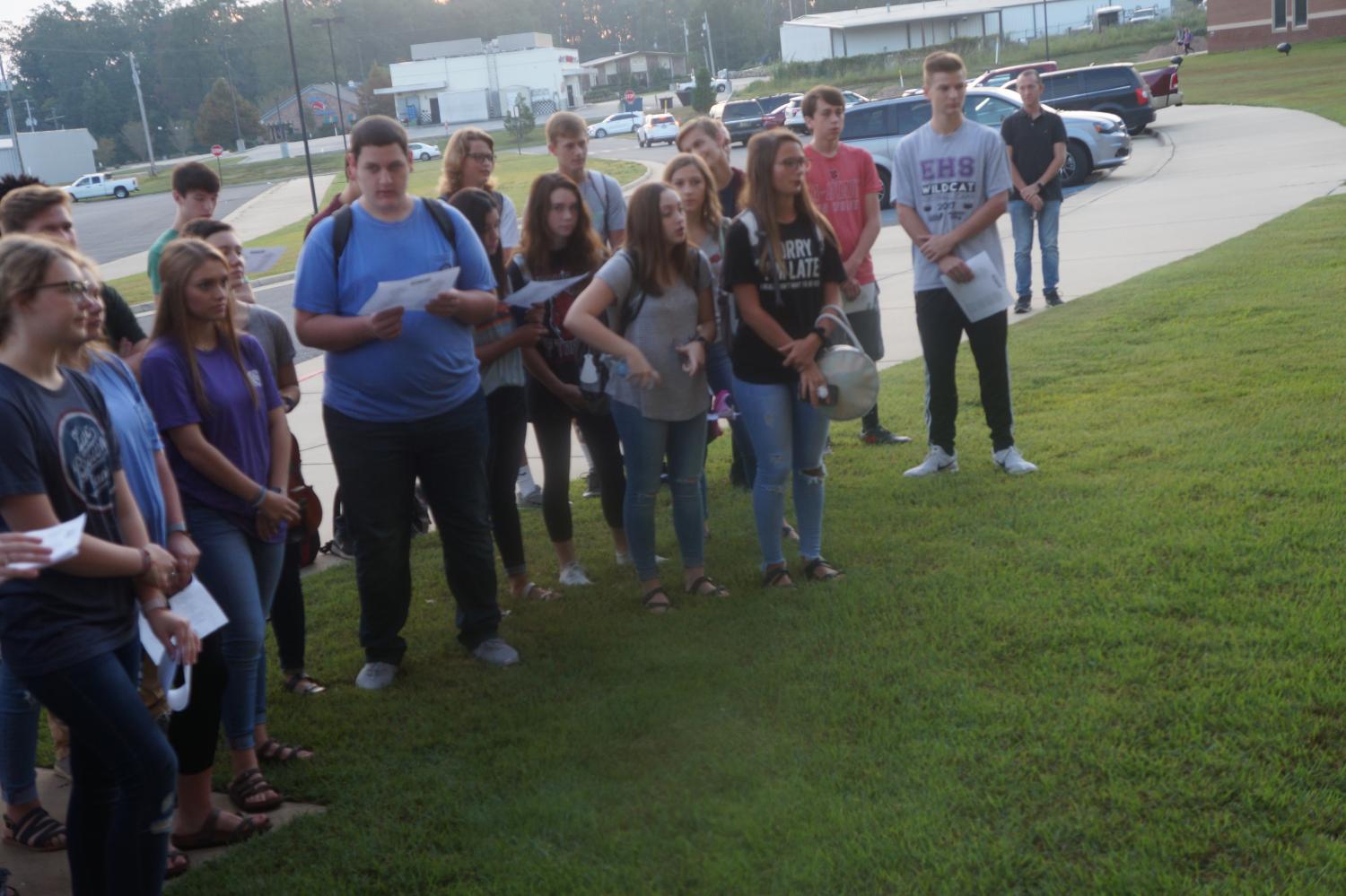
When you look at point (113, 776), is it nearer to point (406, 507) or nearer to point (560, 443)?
point (406, 507)

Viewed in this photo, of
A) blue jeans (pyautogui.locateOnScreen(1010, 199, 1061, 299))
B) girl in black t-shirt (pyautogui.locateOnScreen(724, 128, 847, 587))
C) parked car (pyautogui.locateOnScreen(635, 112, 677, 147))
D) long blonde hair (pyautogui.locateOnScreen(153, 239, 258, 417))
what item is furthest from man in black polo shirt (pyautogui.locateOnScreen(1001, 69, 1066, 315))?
parked car (pyautogui.locateOnScreen(635, 112, 677, 147))

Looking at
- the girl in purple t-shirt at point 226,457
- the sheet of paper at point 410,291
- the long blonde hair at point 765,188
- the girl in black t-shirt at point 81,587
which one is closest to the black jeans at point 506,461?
the sheet of paper at point 410,291

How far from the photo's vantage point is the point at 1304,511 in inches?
217

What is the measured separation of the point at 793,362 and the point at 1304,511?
2.37 metres

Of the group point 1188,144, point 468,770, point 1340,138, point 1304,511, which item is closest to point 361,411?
point 468,770

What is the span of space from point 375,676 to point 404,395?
3.76ft

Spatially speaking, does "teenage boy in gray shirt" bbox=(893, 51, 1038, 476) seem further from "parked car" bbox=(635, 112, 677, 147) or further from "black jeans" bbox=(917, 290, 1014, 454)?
"parked car" bbox=(635, 112, 677, 147)

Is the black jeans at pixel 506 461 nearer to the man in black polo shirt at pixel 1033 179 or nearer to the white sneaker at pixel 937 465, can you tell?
the white sneaker at pixel 937 465

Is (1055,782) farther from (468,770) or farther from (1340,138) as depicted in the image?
(1340,138)

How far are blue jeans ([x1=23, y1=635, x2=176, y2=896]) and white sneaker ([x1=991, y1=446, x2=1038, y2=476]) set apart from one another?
16.2 ft

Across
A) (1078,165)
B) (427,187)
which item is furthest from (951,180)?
(427,187)

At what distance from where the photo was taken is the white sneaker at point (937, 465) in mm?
7059

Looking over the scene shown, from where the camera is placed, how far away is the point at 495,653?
5055 mm

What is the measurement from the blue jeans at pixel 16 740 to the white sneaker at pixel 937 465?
4665mm
